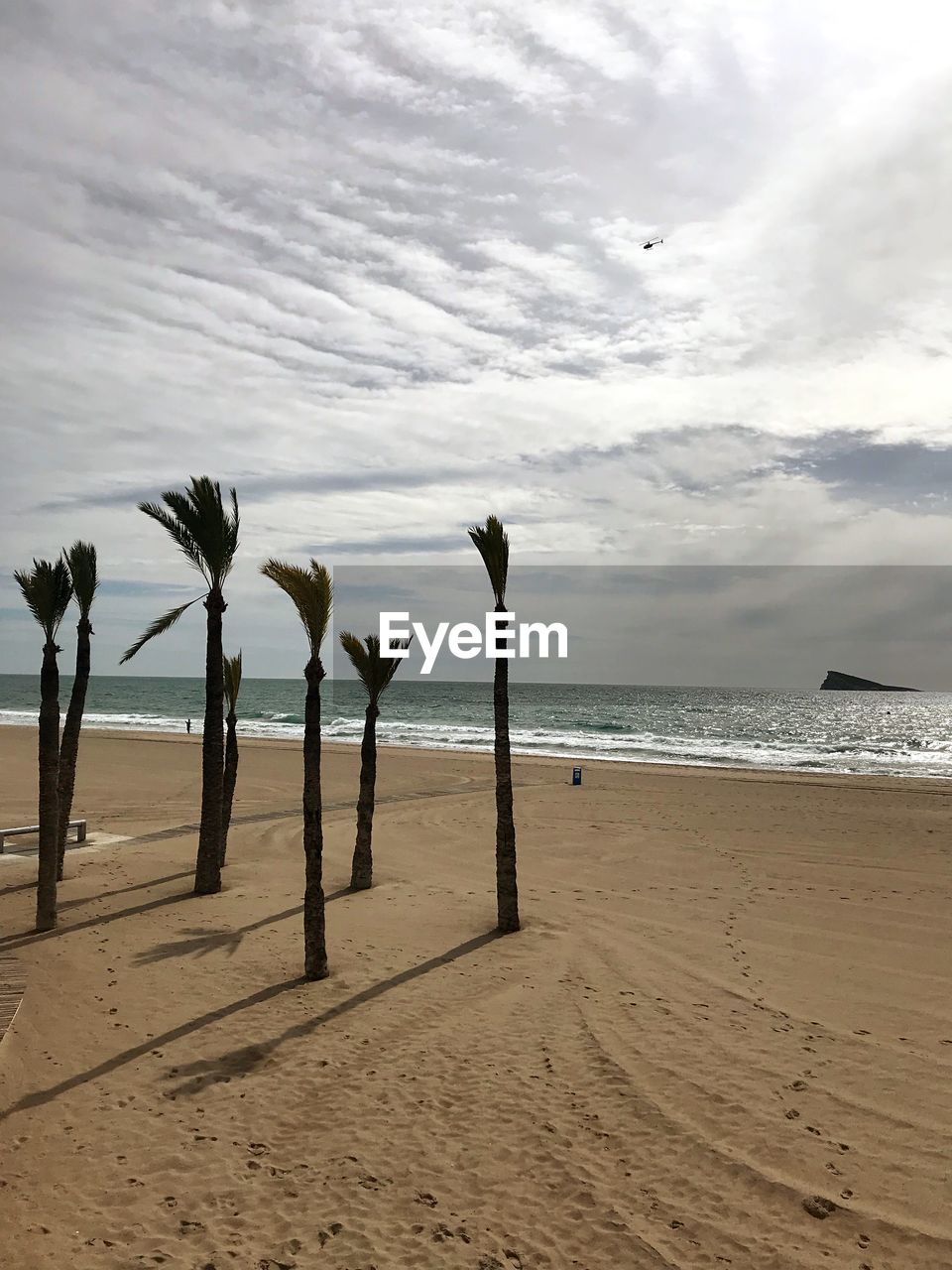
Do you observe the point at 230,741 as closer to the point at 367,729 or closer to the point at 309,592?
the point at 367,729

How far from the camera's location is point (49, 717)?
12062 mm

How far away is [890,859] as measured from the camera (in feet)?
62.5

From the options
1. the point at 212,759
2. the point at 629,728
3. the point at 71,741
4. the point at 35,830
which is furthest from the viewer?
the point at 629,728

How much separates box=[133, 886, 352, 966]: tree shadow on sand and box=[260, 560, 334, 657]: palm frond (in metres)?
4.56

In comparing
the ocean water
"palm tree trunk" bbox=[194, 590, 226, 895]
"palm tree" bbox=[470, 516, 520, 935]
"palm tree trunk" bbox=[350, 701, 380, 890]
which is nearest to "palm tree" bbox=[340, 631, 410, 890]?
"palm tree trunk" bbox=[350, 701, 380, 890]

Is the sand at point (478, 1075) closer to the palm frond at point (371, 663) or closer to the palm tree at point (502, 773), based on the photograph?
the palm tree at point (502, 773)

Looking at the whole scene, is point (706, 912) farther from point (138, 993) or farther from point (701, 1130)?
point (138, 993)

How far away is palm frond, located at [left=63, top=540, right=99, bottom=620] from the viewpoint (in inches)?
550

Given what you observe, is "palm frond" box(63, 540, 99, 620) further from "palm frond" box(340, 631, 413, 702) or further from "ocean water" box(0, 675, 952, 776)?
"ocean water" box(0, 675, 952, 776)

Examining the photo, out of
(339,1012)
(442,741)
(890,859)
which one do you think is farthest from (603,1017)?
(442,741)

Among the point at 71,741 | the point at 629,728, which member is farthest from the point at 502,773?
the point at 629,728

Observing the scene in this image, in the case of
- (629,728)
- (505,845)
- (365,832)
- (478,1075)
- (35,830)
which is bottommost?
(629,728)

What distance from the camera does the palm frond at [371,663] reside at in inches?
601

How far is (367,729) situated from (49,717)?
5604mm
